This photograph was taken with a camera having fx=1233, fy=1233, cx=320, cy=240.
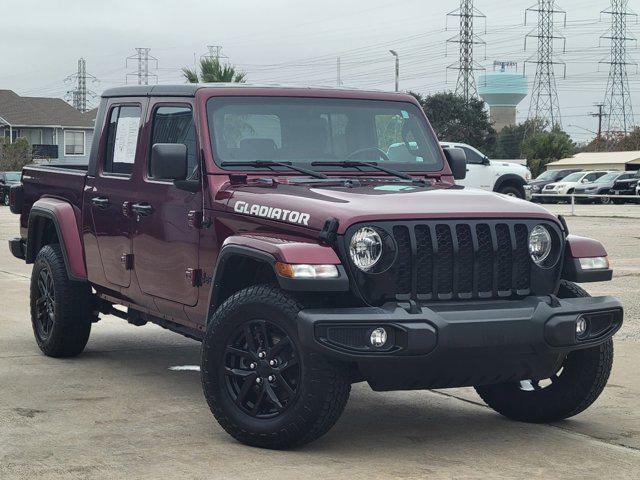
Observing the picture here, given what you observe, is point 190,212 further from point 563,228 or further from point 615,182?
point 615,182

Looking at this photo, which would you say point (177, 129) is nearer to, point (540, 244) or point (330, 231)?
point (330, 231)

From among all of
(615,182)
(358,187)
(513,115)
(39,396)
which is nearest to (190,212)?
(358,187)

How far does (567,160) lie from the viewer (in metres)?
88.9

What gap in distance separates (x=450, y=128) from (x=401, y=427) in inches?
3019

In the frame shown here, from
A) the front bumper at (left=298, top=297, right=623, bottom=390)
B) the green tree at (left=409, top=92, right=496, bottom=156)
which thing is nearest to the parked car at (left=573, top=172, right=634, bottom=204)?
the green tree at (left=409, top=92, right=496, bottom=156)

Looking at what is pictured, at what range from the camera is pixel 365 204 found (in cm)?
601

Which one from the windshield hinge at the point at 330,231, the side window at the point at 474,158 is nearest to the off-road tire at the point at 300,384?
the windshield hinge at the point at 330,231

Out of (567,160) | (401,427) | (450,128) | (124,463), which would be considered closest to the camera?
(124,463)

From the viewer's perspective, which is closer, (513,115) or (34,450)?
(34,450)

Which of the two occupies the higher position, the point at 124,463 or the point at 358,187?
the point at 358,187

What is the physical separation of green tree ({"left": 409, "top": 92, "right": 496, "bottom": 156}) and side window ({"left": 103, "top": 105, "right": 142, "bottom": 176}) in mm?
73083

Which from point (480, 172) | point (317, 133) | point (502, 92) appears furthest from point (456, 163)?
point (502, 92)

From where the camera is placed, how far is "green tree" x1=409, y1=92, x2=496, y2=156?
8162 cm

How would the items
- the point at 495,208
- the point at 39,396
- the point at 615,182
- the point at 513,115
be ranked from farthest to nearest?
the point at 513,115 < the point at 615,182 < the point at 39,396 < the point at 495,208
